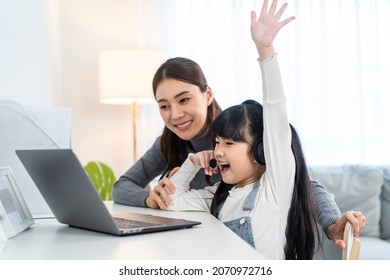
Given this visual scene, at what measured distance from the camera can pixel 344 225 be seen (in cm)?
104

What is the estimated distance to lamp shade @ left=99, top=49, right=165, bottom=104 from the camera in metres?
2.92

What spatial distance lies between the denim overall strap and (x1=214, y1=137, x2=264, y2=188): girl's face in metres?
0.07

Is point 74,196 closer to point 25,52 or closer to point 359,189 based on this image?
point 25,52

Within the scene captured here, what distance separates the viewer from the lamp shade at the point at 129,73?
9.59ft

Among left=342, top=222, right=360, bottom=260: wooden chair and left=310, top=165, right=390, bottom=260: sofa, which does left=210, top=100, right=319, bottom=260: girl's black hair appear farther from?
left=310, top=165, right=390, bottom=260: sofa

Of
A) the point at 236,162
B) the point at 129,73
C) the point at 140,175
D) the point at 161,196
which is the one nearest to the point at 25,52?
the point at 129,73

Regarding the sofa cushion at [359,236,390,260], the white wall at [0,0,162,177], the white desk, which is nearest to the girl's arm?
the white desk

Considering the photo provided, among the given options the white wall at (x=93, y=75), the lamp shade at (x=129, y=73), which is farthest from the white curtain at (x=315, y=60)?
the lamp shade at (x=129, y=73)

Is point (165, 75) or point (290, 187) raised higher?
point (165, 75)
